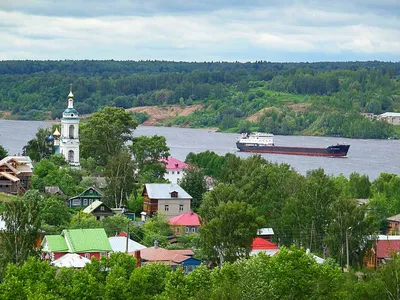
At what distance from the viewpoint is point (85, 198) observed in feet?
188

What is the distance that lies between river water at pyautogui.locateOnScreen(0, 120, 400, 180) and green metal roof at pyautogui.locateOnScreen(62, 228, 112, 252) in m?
54.7

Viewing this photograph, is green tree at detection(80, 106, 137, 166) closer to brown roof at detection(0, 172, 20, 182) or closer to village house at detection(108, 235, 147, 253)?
brown roof at detection(0, 172, 20, 182)

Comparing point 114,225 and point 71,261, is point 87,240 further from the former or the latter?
point 114,225

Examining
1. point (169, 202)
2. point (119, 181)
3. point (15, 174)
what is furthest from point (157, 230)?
point (15, 174)

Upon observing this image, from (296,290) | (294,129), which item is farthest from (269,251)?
(294,129)

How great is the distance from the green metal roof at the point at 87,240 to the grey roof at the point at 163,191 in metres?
13.5

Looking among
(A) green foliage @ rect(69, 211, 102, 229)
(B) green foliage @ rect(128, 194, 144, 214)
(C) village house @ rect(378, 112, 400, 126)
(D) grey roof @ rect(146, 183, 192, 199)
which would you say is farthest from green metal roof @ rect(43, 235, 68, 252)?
(C) village house @ rect(378, 112, 400, 126)

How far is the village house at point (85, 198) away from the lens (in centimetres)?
5681

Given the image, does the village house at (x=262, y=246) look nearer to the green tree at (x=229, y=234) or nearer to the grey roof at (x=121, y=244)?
the green tree at (x=229, y=234)

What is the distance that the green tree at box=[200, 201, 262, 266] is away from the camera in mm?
41469

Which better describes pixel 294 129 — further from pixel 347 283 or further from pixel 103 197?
pixel 347 283

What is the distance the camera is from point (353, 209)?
4519 cm

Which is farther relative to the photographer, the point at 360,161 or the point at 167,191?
the point at 360,161

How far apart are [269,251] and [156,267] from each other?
37.5ft
